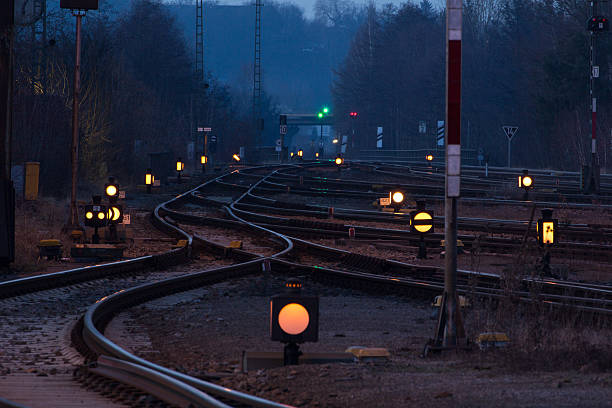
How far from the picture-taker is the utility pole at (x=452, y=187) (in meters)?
8.74

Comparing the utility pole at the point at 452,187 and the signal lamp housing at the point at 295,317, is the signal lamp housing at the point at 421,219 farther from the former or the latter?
the signal lamp housing at the point at 295,317

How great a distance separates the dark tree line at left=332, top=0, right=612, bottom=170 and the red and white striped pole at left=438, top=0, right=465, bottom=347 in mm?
43034

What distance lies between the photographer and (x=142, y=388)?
6859 mm

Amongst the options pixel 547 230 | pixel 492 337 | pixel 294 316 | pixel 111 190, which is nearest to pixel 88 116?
pixel 111 190

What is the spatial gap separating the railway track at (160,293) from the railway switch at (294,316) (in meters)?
1.07

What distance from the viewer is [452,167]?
28.8 ft

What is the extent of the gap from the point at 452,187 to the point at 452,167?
0.66 ft

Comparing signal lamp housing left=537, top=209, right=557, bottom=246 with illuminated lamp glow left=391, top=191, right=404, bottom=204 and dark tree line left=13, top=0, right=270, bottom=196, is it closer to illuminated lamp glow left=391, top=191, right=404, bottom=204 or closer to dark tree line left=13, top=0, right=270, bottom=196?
illuminated lamp glow left=391, top=191, right=404, bottom=204

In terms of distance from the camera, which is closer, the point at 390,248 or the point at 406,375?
the point at 406,375

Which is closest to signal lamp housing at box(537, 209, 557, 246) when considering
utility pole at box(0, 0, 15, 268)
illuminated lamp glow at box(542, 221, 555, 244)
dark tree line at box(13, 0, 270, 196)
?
illuminated lamp glow at box(542, 221, 555, 244)

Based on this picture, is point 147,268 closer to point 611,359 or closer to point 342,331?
point 342,331

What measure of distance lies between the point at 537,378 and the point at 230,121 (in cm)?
9148

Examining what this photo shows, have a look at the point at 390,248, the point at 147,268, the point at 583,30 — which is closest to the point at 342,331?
the point at 147,268

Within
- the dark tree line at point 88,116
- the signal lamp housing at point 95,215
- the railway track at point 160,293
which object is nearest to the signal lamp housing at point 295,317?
the railway track at point 160,293
